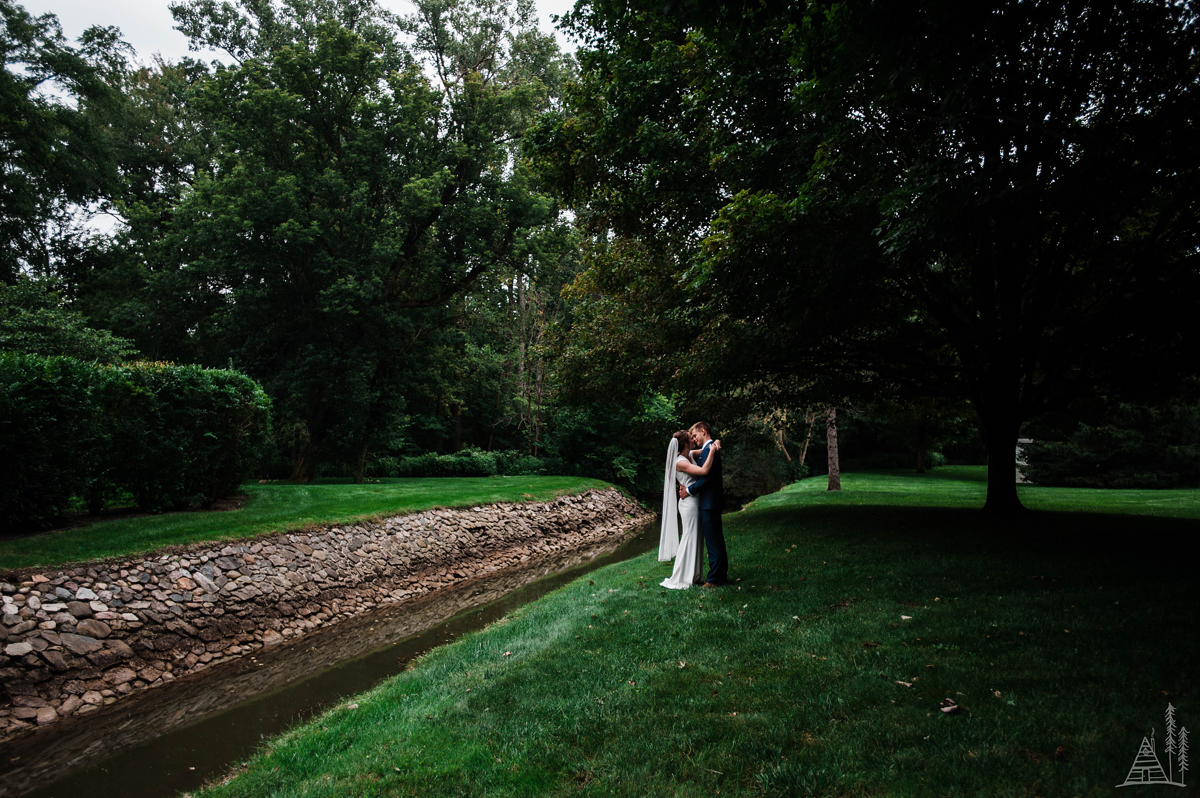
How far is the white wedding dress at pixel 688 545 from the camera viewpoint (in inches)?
296

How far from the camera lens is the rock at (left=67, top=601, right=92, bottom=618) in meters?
7.25

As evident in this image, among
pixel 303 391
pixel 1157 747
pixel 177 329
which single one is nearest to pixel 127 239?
pixel 177 329

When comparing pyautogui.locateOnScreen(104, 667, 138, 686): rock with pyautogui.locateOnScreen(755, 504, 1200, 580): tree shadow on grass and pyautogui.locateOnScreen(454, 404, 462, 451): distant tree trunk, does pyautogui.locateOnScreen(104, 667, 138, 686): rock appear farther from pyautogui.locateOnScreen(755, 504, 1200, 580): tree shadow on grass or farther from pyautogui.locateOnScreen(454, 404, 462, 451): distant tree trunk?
pyautogui.locateOnScreen(454, 404, 462, 451): distant tree trunk

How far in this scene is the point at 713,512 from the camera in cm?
728

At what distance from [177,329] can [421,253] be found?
406 inches

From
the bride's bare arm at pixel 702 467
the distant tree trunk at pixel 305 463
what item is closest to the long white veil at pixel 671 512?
the bride's bare arm at pixel 702 467

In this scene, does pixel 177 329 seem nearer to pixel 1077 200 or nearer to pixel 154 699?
pixel 154 699

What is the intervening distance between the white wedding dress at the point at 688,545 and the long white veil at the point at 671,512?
146 mm

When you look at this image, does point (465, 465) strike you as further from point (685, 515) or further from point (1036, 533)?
point (1036, 533)

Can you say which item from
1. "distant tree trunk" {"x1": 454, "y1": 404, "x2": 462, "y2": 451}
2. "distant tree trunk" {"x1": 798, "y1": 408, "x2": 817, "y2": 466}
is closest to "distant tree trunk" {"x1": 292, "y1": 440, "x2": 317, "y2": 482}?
"distant tree trunk" {"x1": 454, "y1": 404, "x2": 462, "y2": 451}

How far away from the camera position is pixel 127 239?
25109 millimetres

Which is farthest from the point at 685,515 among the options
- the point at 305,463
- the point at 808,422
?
the point at 808,422

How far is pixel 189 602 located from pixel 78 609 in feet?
4.40

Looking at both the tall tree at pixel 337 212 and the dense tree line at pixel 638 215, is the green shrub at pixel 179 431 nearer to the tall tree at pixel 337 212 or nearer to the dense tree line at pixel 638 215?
the dense tree line at pixel 638 215
